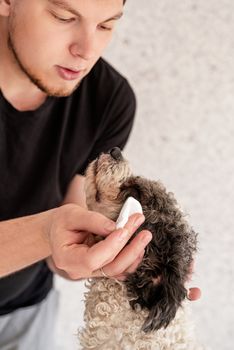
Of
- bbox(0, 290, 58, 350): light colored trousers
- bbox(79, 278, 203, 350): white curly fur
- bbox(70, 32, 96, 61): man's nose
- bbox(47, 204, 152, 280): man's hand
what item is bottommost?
bbox(0, 290, 58, 350): light colored trousers

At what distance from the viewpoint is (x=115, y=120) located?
1.54m

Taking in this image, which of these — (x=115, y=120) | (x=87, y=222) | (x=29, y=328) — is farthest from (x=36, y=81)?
(x=29, y=328)

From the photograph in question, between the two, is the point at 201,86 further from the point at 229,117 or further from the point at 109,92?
the point at 109,92

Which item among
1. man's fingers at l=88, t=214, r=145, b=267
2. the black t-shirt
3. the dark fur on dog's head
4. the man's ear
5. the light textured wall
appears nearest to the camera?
man's fingers at l=88, t=214, r=145, b=267

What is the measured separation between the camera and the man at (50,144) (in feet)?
3.17

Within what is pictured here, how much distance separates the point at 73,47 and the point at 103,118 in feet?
1.00

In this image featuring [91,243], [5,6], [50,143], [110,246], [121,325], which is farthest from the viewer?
[50,143]

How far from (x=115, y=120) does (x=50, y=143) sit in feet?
0.65

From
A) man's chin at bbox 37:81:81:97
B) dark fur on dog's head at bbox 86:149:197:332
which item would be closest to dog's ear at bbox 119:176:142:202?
dark fur on dog's head at bbox 86:149:197:332

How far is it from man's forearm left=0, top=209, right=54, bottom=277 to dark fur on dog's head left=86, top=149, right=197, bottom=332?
0.13 meters

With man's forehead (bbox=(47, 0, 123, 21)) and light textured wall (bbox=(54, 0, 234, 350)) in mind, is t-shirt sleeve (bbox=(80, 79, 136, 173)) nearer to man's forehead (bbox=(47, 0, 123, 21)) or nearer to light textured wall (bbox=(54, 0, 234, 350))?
light textured wall (bbox=(54, 0, 234, 350))

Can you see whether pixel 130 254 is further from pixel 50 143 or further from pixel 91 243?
pixel 50 143

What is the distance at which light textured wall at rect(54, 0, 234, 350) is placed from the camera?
166cm

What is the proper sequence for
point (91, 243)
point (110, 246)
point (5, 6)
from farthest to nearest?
point (5, 6)
point (91, 243)
point (110, 246)
